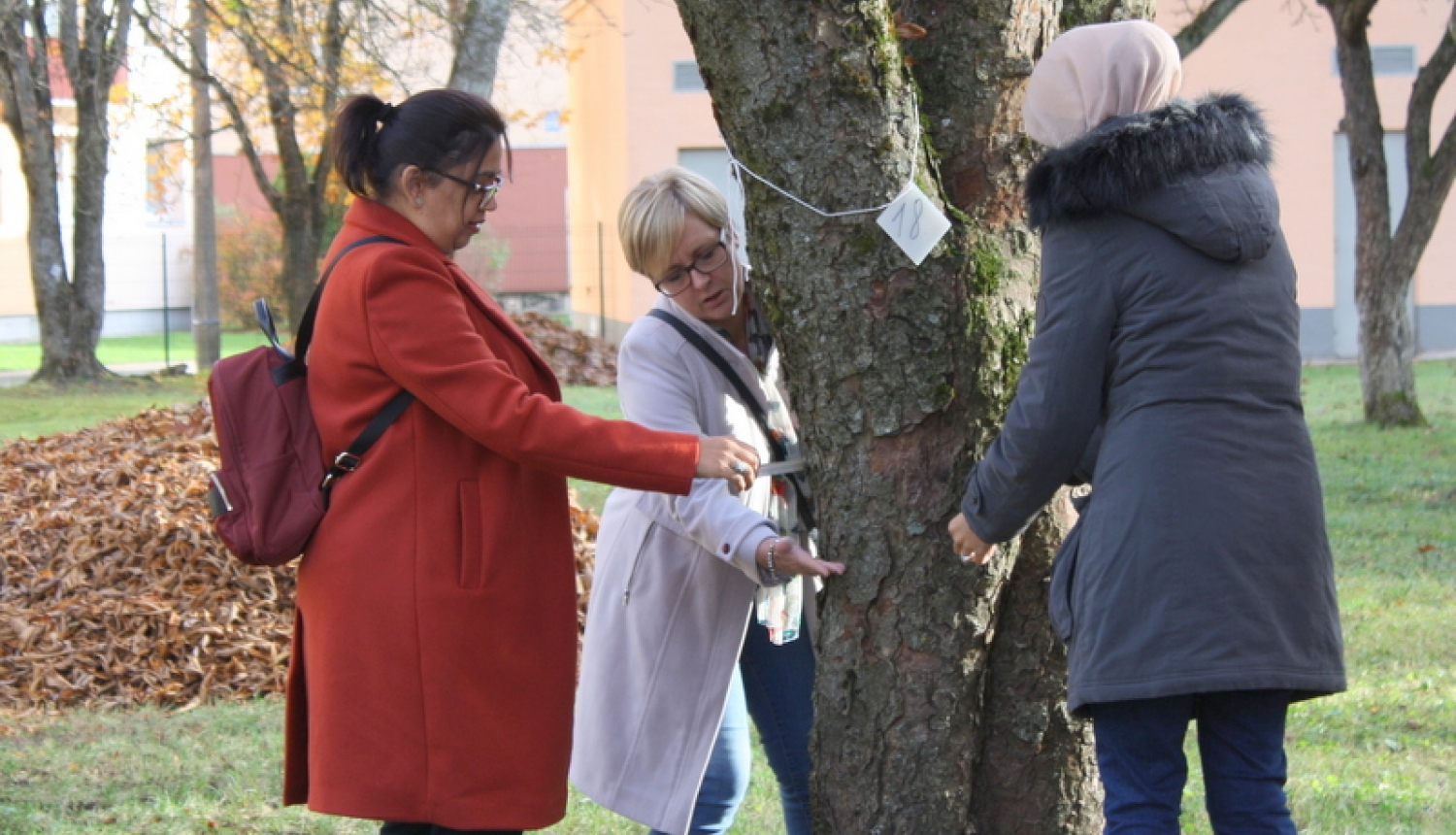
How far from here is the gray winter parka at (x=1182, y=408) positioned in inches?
87.4

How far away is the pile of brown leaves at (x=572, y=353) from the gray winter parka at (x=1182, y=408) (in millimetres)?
15301

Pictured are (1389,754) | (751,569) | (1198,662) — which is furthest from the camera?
(1389,754)

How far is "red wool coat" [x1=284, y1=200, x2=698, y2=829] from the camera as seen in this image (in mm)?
2562

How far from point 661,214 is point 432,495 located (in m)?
0.81

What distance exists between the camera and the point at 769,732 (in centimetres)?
323

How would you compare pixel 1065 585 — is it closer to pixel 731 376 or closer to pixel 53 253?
pixel 731 376

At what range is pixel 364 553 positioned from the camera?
8.58ft

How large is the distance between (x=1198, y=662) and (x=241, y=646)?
15.3ft

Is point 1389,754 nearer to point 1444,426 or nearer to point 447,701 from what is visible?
point 447,701

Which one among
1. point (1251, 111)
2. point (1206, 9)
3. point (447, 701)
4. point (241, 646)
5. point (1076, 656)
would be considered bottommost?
point (241, 646)

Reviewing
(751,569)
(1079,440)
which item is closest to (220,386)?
(751,569)

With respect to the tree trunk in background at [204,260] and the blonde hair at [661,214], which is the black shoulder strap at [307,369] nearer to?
the blonde hair at [661,214]

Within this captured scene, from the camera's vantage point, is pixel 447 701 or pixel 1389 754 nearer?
pixel 447 701

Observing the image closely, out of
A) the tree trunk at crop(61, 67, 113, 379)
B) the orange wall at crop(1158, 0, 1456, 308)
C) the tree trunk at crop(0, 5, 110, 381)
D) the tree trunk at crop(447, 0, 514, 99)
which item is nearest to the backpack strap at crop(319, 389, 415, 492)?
the tree trunk at crop(447, 0, 514, 99)
